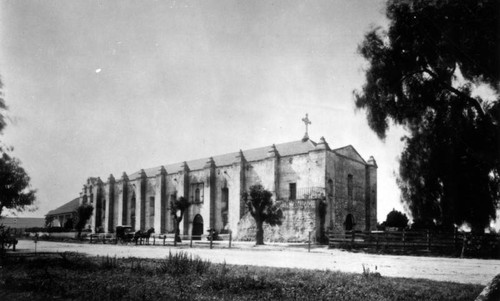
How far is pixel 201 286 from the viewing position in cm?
754

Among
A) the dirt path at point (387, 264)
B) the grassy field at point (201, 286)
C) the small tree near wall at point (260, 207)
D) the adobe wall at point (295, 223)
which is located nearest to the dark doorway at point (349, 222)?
the adobe wall at point (295, 223)

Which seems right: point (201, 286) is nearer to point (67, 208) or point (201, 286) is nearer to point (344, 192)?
point (344, 192)

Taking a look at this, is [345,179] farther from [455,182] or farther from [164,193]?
[164,193]

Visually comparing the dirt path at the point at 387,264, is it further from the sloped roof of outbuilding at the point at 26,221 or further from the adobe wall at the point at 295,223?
the sloped roof of outbuilding at the point at 26,221

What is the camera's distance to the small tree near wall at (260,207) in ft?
87.3

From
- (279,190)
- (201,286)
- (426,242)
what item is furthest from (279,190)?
(201,286)

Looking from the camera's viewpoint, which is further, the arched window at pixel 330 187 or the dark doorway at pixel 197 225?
the dark doorway at pixel 197 225

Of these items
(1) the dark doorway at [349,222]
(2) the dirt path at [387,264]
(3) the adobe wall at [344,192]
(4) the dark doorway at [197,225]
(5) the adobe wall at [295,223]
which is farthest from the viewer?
(4) the dark doorway at [197,225]

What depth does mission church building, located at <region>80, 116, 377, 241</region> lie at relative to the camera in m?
29.7

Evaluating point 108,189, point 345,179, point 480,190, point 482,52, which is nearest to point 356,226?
point 345,179

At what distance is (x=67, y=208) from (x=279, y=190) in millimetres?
45467

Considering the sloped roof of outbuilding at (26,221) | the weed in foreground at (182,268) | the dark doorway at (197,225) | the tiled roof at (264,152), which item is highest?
the tiled roof at (264,152)

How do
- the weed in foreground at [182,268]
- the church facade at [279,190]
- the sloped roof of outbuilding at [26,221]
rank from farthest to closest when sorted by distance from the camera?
the sloped roof of outbuilding at [26,221]
the church facade at [279,190]
the weed in foreground at [182,268]

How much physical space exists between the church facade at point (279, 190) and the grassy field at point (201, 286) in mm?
20009
